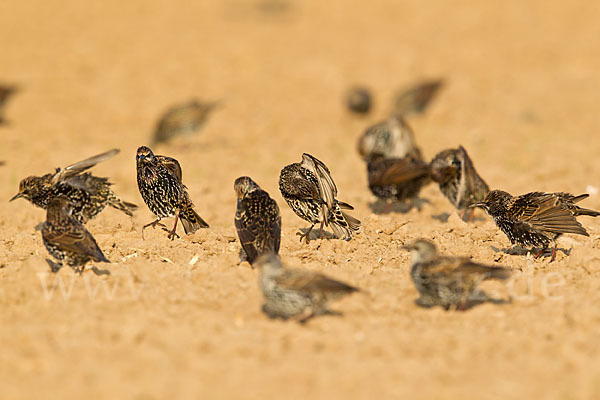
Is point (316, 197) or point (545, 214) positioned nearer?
point (545, 214)

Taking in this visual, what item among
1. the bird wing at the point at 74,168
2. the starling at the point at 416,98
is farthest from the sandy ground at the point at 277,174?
the bird wing at the point at 74,168

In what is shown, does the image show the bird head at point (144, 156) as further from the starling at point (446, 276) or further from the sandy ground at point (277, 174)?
the starling at point (446, 276)

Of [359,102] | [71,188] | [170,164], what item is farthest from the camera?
[359,102]

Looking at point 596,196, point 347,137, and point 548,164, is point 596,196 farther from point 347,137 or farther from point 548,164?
point 347,137

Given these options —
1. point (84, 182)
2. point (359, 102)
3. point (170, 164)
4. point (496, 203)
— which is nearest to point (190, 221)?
point (170, 164)

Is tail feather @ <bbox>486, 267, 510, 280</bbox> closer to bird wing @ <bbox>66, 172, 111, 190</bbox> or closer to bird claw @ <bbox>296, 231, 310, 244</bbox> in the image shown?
bird claw @ <bbox>296, 231, 310, 244</bbox>

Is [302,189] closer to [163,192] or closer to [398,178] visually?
[163,192]
